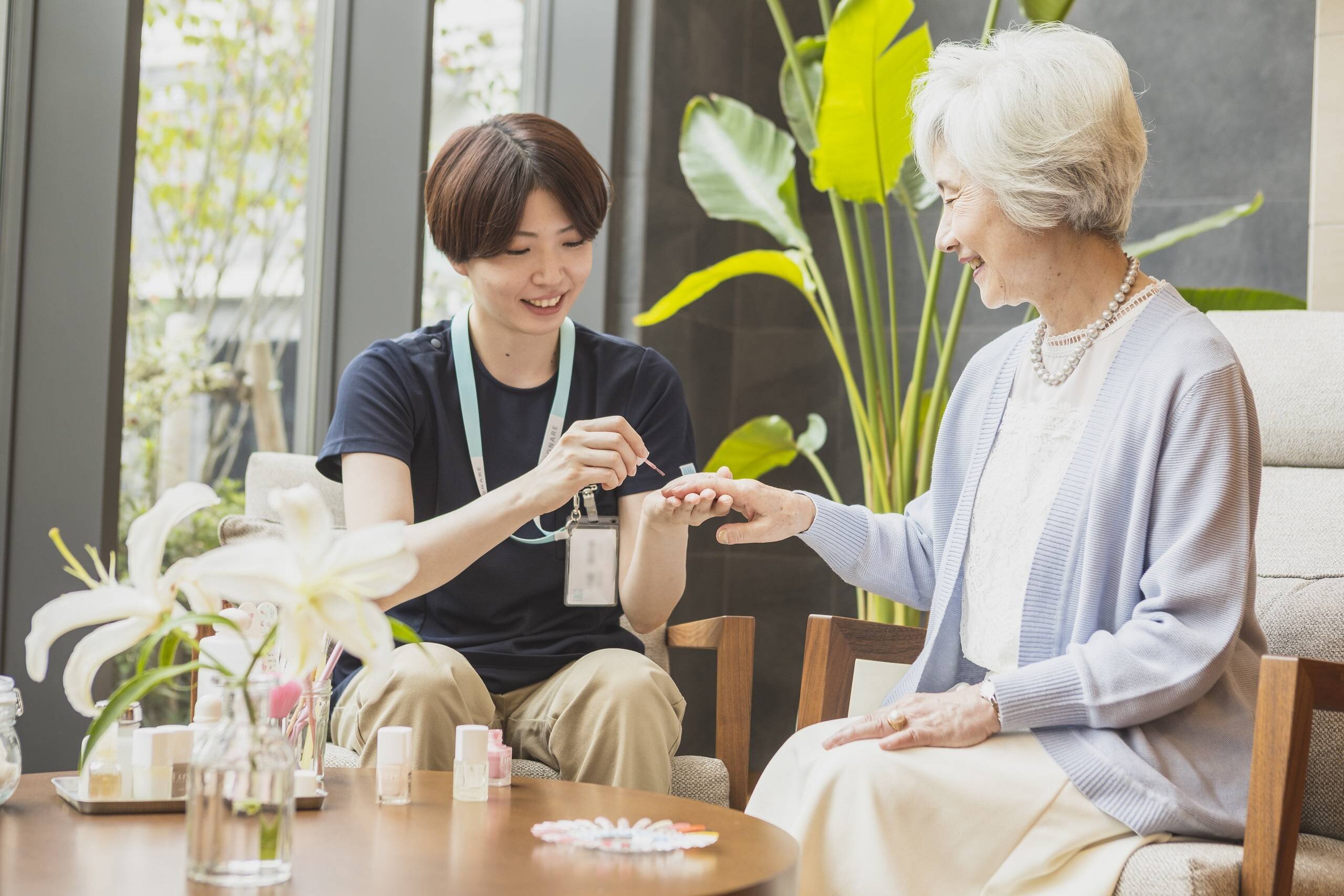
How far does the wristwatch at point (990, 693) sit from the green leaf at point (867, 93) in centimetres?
156

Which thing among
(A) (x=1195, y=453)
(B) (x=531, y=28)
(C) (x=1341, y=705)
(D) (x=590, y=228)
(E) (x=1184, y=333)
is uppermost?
(B) (x=531, y=28)

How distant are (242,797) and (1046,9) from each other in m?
2.52

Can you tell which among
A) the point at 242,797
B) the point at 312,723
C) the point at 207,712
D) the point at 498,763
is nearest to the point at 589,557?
the point at 498,763

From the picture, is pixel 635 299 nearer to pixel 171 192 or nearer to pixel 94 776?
pixel 171 192

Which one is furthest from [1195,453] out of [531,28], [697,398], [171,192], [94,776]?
[531,28]

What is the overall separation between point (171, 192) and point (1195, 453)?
85.7 inches

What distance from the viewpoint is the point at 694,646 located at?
2234 mm

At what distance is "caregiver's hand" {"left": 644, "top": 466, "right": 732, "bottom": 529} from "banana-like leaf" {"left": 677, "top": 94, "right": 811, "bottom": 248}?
144 centimetres

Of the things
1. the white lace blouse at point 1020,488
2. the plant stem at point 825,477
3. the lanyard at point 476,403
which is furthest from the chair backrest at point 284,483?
Result: the plant stem at point 825,477

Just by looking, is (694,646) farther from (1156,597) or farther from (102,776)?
(102,776)

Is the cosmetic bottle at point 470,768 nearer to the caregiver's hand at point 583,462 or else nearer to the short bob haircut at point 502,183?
the caregiver's hand at point 583,462

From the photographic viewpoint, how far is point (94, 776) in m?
1.30

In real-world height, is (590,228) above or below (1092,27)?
below

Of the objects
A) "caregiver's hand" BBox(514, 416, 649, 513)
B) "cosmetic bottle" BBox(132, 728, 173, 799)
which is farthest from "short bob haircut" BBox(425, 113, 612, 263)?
"cosmetic bottle" BBox(132, 728, 173, 799)
